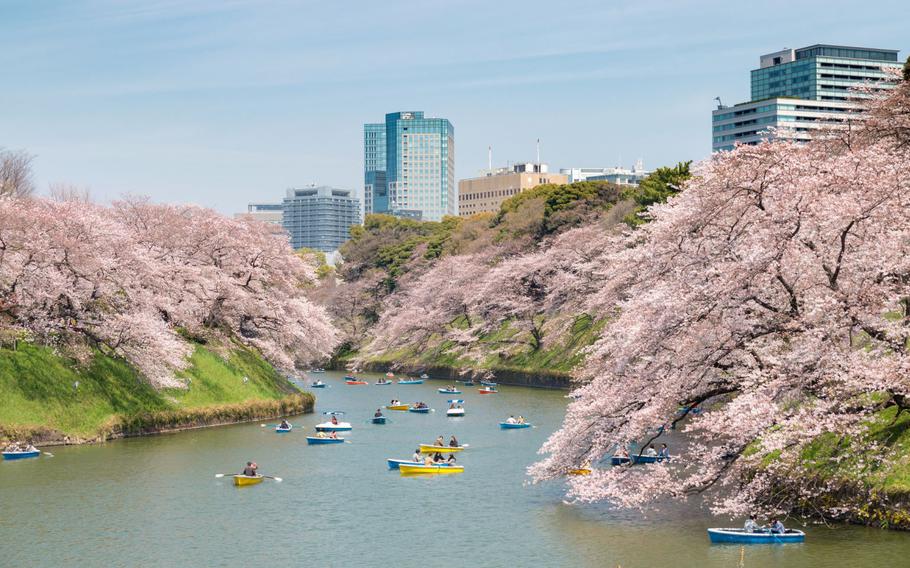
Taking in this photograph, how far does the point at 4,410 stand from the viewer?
45.9m

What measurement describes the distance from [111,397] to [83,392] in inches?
69.5

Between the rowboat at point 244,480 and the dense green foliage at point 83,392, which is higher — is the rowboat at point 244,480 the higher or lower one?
the lower one

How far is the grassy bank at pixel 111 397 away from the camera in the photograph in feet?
154

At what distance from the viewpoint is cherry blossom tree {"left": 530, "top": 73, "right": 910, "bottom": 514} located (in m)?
27.6

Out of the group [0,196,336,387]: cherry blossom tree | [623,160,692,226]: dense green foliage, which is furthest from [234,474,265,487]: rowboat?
[623,160,692,226]: dense green foliage

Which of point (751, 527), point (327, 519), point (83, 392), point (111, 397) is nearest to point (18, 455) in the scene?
point (83, 392)

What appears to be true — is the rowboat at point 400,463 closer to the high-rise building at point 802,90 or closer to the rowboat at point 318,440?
the rowboat at point 318,440

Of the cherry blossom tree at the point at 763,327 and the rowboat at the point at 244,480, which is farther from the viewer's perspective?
the rowboat at the point at 244,480

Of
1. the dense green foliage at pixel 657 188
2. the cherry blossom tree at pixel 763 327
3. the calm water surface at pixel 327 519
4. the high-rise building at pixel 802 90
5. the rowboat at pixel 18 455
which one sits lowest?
the calm water surface at pixel 327 519

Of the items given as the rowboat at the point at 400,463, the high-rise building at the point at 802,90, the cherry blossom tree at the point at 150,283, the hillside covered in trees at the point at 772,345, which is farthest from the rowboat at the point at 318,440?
the high-rise building at the point at 802,90

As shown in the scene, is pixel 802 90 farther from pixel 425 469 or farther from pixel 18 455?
pixel 18 455

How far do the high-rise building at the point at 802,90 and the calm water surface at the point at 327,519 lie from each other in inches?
Result: 5575

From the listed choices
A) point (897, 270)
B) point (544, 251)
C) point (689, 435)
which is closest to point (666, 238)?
point (897, 270)

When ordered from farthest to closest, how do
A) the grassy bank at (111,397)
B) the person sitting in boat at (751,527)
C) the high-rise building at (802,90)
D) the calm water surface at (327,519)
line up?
the high-rise building at (802,90)
the grassy bank at (111,397)
the calm water surface at (327,519)
the person sitting in boat at (751,527)
